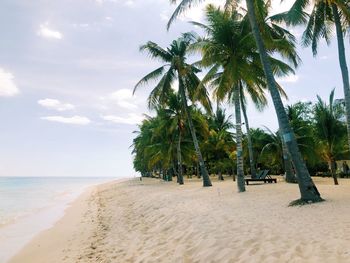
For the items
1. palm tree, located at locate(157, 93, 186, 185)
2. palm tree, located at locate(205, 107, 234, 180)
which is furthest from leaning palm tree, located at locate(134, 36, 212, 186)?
palm tree, located at locate(205, 107, 234, 180)

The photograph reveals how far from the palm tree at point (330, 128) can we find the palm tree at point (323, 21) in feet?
17.2

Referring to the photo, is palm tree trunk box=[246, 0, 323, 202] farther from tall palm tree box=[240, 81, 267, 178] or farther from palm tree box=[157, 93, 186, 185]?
palm tree box=[157, 93, 186, 185]


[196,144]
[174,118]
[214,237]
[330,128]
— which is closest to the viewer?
[214,237]

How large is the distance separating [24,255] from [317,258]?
849cm

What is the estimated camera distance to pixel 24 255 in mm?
9992

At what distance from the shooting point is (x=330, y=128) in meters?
22.3

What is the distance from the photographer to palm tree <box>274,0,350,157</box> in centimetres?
1546

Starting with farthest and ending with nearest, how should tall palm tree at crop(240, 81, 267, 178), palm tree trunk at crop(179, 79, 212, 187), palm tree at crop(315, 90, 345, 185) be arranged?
tall palm tree at crop(240, 81, 267, 178), palm tree trunk at crop(179, 79, 212, 187), palm tree at crop(315, 90, 345, 185)

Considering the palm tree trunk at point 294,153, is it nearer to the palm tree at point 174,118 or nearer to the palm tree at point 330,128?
the palm tree at point 330,128

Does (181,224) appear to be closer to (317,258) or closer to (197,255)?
(197,255)

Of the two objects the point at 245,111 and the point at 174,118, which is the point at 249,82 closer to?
the point at 245,111

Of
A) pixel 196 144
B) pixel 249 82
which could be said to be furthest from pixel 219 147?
pixel 249 82

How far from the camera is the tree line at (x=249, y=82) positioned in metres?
13.0

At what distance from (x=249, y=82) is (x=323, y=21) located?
5113 millimetres
